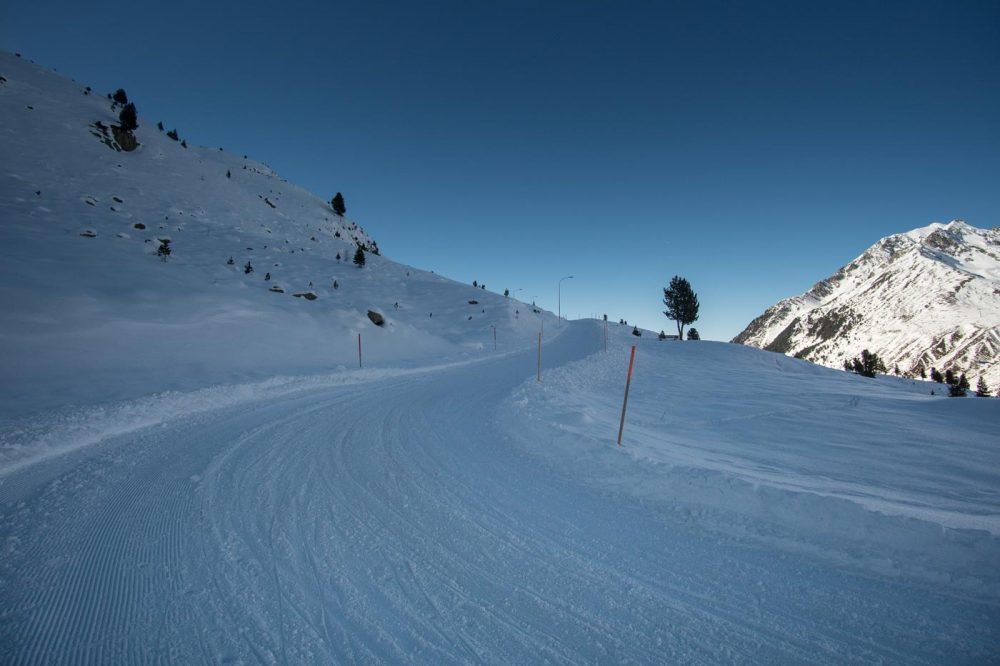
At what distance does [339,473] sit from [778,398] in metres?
13.6

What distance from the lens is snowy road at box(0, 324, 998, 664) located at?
8.44 feet

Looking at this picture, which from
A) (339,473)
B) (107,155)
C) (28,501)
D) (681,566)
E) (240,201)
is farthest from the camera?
(240,201)

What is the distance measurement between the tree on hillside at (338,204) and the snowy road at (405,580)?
58729mm

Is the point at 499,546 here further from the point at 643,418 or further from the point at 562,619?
the point at 643,418

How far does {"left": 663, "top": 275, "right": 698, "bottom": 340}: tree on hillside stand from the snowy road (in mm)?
54644

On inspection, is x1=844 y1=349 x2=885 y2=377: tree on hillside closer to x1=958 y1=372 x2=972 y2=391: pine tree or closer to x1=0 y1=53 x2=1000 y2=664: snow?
x1=958 y1=372 x2=972 y2=391: pine tree

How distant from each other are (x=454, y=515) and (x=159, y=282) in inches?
766

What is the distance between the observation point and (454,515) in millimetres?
4297

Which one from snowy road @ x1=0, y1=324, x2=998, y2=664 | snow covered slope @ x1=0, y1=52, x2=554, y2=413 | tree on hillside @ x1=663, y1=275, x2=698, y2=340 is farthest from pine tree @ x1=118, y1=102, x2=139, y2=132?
tree on hillside @ x1=663, y1=275, x2=698, y2=340

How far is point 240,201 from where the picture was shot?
3959 centimetres

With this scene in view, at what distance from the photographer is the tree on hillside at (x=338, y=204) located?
187 ft

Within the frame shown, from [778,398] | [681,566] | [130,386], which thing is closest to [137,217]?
[130,386]

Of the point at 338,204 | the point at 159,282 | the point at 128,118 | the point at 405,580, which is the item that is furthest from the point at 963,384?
the point at 128,118

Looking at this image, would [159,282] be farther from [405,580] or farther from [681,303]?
[681,303]
